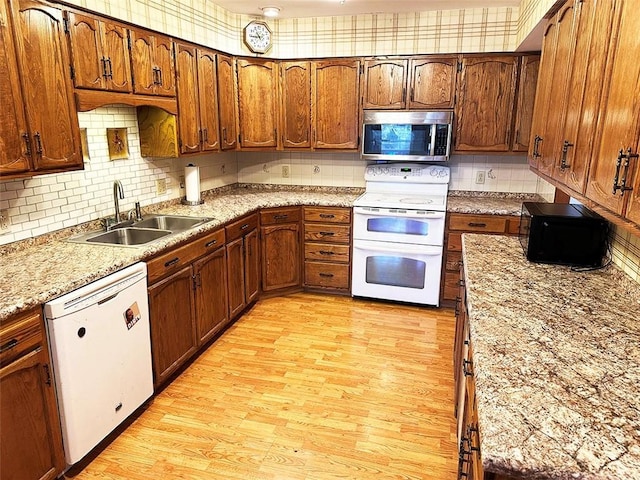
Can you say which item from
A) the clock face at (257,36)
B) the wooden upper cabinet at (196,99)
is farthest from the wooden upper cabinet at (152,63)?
the clock face at (257,36)

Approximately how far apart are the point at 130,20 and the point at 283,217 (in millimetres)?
1869

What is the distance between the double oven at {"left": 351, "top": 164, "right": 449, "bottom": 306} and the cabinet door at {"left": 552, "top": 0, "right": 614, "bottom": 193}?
5.71 ft

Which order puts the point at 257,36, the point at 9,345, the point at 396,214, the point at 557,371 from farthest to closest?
the point at 257,36 < the point at 396,214 < the point at 9,345 < the point at 557,371

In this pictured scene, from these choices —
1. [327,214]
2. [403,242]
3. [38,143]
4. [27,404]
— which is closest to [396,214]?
[403,242]

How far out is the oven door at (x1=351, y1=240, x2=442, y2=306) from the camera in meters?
3.71

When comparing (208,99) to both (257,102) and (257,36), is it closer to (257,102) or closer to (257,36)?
(257,102)

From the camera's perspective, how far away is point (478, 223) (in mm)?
3598

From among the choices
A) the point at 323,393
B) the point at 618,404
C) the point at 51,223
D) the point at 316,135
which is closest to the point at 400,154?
the point at 316,135

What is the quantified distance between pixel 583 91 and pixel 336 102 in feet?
8.22

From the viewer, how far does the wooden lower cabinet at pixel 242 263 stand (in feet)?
11.1

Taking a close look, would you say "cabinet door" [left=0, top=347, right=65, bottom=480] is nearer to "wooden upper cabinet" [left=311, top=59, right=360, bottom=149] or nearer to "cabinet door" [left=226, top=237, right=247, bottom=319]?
"cabinet door" [left=226, top=237, right=247, bottom=319]

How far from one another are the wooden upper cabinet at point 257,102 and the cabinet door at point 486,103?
64.8 inches

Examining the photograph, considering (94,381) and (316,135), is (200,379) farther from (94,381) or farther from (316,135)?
(316,135)

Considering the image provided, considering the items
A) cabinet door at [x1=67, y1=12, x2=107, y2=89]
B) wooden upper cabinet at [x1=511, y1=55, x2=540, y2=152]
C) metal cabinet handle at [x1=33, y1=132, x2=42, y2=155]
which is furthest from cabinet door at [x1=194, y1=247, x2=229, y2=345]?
wooden upper cabinet at [x1=511, y1=55, x2=540, y2=152]
